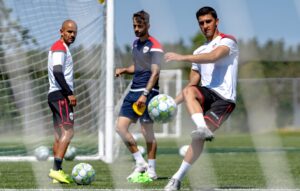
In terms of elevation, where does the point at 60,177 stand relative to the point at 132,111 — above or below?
below

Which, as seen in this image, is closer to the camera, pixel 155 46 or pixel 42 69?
pixel 155 46

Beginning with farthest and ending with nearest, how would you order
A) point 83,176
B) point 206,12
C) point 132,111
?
point 132,111, point 83,176, point 206,12

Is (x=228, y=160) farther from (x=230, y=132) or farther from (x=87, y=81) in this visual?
(x=230, y=132)

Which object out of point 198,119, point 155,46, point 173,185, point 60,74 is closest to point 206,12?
point 198,119

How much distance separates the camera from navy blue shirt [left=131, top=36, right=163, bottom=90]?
30.2 feet

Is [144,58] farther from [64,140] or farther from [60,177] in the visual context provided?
[60,177]

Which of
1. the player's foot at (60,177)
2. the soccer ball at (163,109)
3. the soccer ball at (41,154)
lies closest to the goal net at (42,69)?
the soccer ball at (41,154)

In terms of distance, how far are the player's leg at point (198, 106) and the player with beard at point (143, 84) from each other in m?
1.59

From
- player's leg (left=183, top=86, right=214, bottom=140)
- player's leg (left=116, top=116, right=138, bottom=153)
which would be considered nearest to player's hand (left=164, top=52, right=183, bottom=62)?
player's leg (left=183, top=86, right=214, bottom=140)

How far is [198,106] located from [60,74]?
2.02 m

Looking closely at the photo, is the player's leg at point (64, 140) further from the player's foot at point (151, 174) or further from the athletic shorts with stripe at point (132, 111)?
the player's foot at point (151, 174)

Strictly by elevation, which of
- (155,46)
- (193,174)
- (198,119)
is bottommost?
(193,174)

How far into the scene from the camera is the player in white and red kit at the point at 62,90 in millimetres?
8812

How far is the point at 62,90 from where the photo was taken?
896 centimetres
